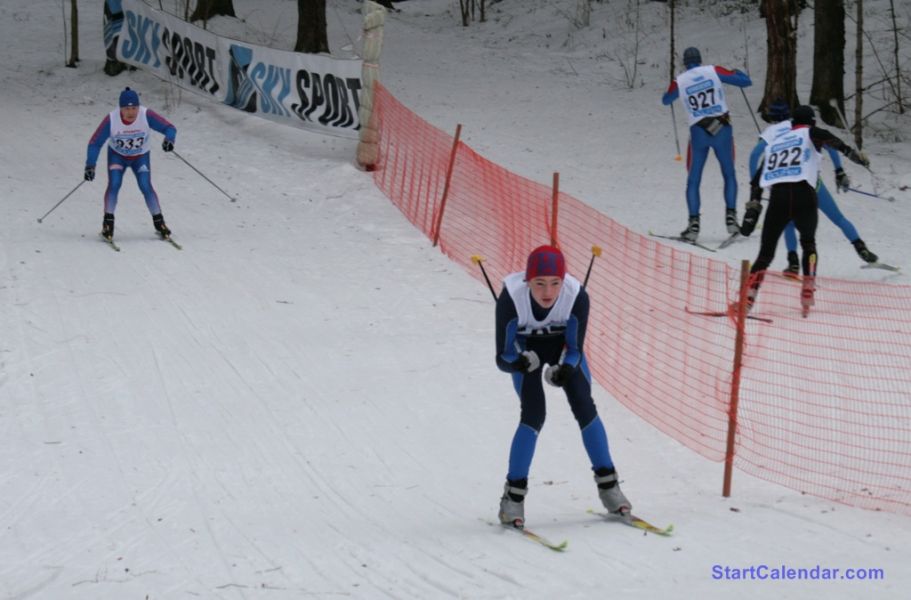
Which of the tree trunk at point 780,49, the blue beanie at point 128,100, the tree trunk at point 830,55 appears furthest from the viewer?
the tree trunk at point 830,55

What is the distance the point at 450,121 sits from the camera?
19.5 metres

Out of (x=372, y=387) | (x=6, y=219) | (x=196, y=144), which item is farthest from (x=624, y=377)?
(x=196, y=144)

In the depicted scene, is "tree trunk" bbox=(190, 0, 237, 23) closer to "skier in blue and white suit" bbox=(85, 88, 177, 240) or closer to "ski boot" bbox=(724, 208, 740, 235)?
"skier in blue and white suit" bbox=(85, 88, 177, 240)

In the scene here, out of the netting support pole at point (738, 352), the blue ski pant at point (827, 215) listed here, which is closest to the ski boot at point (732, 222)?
the blue ski pant at point (827, 215)

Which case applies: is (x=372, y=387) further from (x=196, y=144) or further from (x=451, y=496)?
(x=196, y=144)

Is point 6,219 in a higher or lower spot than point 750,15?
Answer: lower

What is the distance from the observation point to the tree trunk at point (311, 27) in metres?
21.9

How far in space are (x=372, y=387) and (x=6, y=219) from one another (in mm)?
6437

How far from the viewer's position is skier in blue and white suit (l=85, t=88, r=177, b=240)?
13.3 metres

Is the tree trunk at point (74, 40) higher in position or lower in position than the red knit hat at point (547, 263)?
higher

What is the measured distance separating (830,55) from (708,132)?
6028 mm

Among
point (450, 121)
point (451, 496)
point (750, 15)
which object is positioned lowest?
point (451, 496)

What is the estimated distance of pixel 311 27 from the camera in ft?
72.2

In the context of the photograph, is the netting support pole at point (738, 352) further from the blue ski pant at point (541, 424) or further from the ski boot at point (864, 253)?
the ski boot at point (864, 253)
